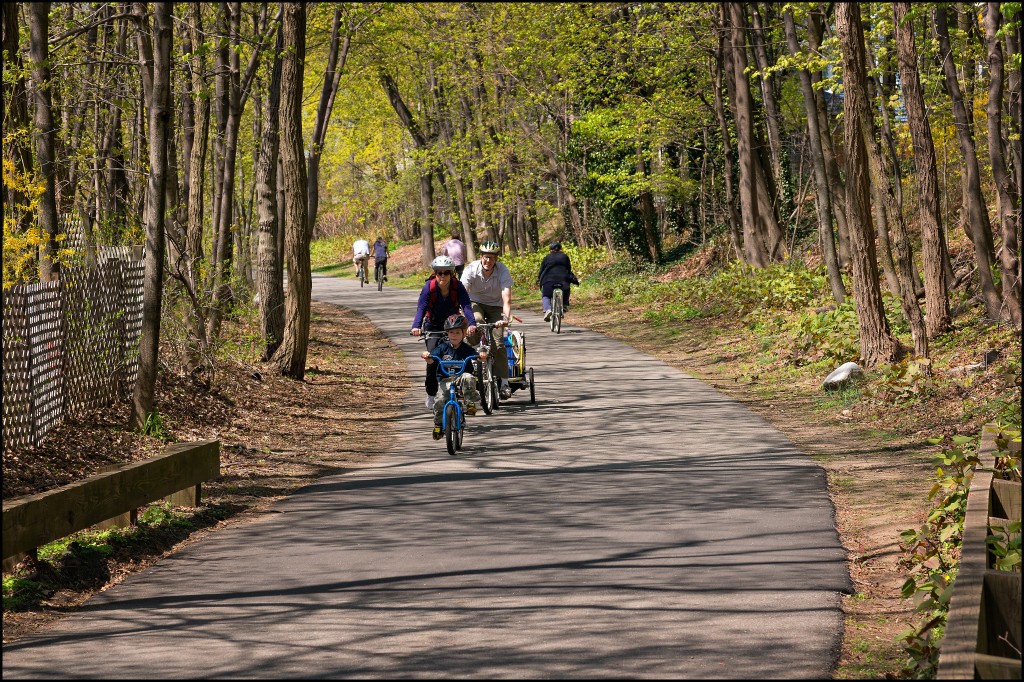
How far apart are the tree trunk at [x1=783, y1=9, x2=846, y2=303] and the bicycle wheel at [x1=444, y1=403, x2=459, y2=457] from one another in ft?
38.8

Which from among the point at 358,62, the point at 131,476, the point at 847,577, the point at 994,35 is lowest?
the point at 847,577

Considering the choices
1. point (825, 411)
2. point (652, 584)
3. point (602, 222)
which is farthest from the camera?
point (602, 222)

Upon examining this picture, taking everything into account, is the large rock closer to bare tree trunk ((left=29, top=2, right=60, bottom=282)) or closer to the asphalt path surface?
the asphalt path surface

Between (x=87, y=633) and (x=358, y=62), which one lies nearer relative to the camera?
(x=87, y=633)

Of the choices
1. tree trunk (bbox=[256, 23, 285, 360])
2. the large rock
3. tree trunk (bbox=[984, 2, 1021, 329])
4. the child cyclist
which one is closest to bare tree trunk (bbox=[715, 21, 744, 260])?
tree trunk (bbox=[984, 2, 1021, 329])

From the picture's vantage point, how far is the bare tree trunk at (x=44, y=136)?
13.1 metres

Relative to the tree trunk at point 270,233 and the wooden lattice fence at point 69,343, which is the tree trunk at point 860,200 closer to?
the tree trunk at point 270,233

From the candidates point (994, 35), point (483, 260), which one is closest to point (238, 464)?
point (483, 260)

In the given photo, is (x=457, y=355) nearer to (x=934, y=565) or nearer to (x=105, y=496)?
(x=105, y=496)

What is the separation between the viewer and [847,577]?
708 centimetres

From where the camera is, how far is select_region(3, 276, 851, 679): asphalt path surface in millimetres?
5582

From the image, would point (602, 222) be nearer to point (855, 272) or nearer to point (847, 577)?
point (855, 272)

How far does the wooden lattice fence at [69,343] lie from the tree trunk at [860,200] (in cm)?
950

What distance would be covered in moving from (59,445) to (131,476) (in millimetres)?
2677
